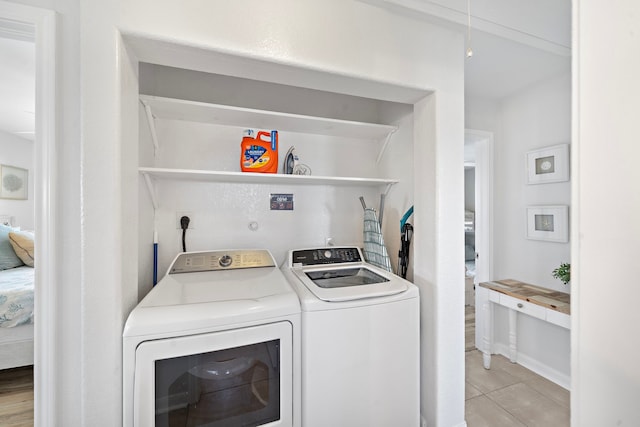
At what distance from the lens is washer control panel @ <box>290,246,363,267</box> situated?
177 centimetres

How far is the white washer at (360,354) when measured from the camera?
3.97 feet

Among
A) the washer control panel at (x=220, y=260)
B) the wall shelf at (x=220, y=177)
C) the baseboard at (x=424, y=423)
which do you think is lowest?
the baseboard at (x=424, y=423)

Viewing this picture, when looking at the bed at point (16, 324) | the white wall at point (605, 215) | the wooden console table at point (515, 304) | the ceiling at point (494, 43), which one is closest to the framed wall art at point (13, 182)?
the ceiling at point (494, 43)

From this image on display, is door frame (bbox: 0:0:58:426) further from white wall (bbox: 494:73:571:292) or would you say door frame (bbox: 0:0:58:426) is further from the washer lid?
white wall (bbox: 494:73:571:292)

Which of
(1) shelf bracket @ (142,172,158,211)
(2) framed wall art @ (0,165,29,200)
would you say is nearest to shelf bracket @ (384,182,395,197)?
(1) shelf bracket @ (142,172,158,211)

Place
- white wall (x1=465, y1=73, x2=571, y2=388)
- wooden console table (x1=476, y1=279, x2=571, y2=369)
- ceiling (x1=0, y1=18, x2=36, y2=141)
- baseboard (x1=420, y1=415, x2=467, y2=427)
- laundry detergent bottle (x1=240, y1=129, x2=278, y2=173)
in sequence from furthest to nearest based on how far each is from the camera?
white wall (x1=465, y1=73, x2=571, y2=388), wooden console table (x1=476, y1=279, x2=571, y2=369), laundry detergent bottle (x1=240, y1=129, x2=278, y2=173), baseboard (x1=420, y1=415, x2=467, y2=427), ceiling (x1=0, y1=18, x2=36, y2=141)

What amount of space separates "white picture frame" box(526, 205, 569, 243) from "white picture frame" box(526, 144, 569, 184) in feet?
0.76

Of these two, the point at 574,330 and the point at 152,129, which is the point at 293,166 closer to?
the point at 152,129

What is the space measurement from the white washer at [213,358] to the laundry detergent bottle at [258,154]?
2.43 feet

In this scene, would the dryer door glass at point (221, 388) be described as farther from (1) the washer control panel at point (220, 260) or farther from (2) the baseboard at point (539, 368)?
(2) the baseboard at point (539, 368)

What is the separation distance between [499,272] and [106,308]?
3.00 metres

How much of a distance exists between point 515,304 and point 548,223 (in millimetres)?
721

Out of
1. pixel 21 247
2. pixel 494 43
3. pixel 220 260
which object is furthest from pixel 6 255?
pixel 494 43

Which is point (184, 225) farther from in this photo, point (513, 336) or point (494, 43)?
point (513, 336)
